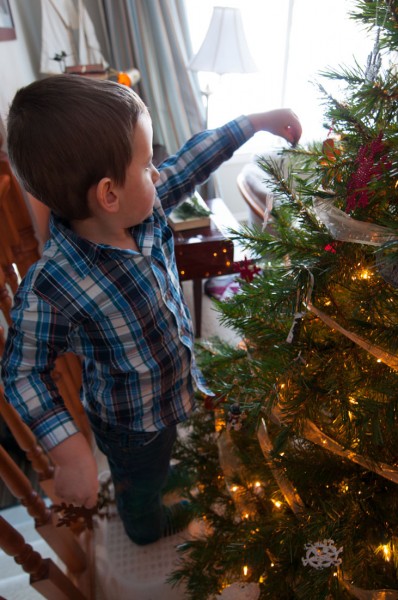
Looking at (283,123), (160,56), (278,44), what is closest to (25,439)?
(283,123)

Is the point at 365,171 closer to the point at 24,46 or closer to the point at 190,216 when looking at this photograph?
the point at 190,216

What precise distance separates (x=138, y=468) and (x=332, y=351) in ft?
1.85

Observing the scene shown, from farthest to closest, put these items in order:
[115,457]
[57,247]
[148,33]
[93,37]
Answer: [148,33]
[93,37]
[115,457]
[57,247]

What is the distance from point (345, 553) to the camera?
0.59 m

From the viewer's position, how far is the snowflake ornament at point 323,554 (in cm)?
55

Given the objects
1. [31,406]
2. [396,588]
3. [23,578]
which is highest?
[31,406]

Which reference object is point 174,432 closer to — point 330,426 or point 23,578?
point 330,426

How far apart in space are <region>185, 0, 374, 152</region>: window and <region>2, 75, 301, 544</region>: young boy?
198cm

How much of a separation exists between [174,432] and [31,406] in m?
0.38

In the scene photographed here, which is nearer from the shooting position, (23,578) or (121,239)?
(121,239)

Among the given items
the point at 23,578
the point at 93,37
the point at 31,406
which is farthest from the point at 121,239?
the point at 93,37

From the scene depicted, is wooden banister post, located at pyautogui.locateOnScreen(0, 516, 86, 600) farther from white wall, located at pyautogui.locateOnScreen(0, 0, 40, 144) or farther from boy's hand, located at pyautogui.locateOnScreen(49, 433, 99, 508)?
white wall, located at pyautogui.locateOnScreen(0, 0, 40, 144)

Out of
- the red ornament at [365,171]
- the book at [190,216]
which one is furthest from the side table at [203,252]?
the red ornament at [365,171]

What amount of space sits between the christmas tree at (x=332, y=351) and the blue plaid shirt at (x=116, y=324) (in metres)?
0.15
